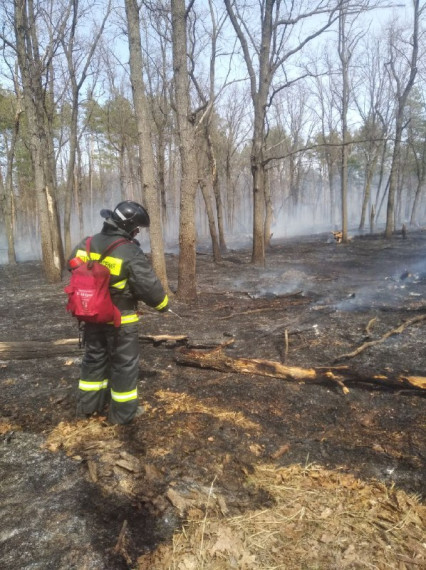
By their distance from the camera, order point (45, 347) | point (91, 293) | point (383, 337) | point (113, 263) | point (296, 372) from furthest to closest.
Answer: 1. point (383, 337)
2. point (45, 347)
3. point (296, 372)
4. point (113, 263)
5. point (91, 293)

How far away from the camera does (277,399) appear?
374cm

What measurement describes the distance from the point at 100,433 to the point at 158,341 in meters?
2.20

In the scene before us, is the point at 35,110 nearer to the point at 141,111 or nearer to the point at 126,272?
the point at 141,111

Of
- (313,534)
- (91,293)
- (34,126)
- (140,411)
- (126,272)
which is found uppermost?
(34,126)

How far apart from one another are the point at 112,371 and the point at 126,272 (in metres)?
0.93

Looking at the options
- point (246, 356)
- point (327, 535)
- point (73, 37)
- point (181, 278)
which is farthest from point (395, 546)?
point (73, 37)

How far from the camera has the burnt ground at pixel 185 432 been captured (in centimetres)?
215

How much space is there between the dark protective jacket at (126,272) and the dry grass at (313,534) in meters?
1.72

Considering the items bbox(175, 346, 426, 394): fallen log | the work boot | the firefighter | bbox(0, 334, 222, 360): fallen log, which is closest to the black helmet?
the firefighter

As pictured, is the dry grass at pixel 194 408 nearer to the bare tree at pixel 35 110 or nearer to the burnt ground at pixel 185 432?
the burnt ground at pixel 185 432

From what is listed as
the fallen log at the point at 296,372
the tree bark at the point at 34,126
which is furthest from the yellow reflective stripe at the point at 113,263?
the tree bark at the point at 34,126

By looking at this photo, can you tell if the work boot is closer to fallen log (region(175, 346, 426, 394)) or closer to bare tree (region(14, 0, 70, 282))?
fallen log (region(175, 346, 426, 394))

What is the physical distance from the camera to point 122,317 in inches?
127

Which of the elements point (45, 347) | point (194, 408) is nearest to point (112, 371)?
point (194, 408)
